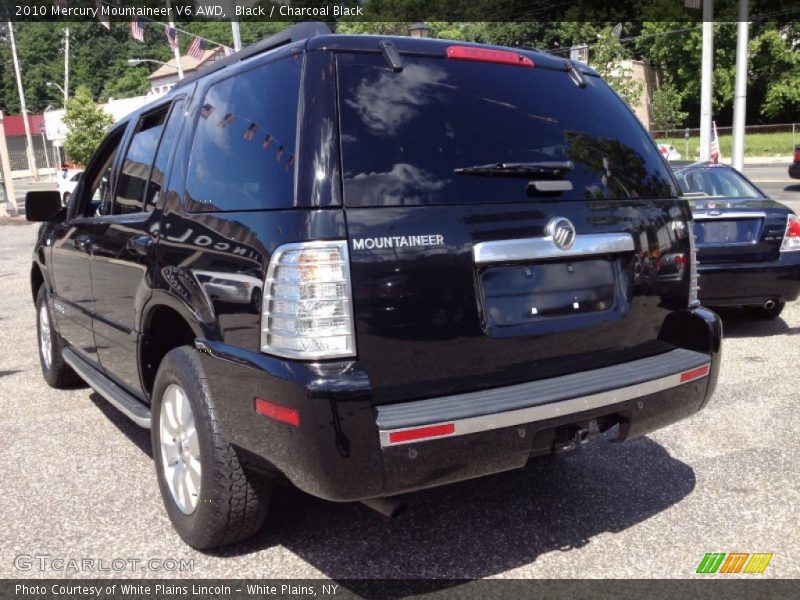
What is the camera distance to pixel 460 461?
2.64m

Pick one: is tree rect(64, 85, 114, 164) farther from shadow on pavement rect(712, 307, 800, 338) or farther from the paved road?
the paved road

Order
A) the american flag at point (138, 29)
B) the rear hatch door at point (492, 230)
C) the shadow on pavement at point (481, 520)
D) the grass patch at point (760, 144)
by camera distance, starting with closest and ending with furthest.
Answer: the rear hatch door at point (492, 230)
the shadow on pavement at point (481, 520)
the american flag at point (138, 29)
the grass patch at point (760, 144)

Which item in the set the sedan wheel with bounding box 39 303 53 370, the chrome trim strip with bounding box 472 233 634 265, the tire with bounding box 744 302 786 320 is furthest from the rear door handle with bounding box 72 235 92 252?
the tire with bounding box 744 302 786 320

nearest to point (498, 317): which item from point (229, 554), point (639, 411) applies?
point (639, 411)

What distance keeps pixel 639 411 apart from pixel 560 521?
73cm

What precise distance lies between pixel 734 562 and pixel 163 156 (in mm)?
3020

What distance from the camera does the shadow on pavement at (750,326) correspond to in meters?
7.17

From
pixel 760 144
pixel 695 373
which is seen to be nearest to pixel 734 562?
pixel 695 373

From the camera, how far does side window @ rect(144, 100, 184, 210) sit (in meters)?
3.62

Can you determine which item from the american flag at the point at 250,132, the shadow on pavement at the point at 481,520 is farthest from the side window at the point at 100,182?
the shadow on pavement at the point at 481,520

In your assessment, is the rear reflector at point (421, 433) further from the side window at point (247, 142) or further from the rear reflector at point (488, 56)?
the rear reflector at point (488, 56)

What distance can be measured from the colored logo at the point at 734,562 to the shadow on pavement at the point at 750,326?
170 inches

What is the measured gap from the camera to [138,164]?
4.06 m

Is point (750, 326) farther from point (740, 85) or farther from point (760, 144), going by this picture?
point (760, 144)
